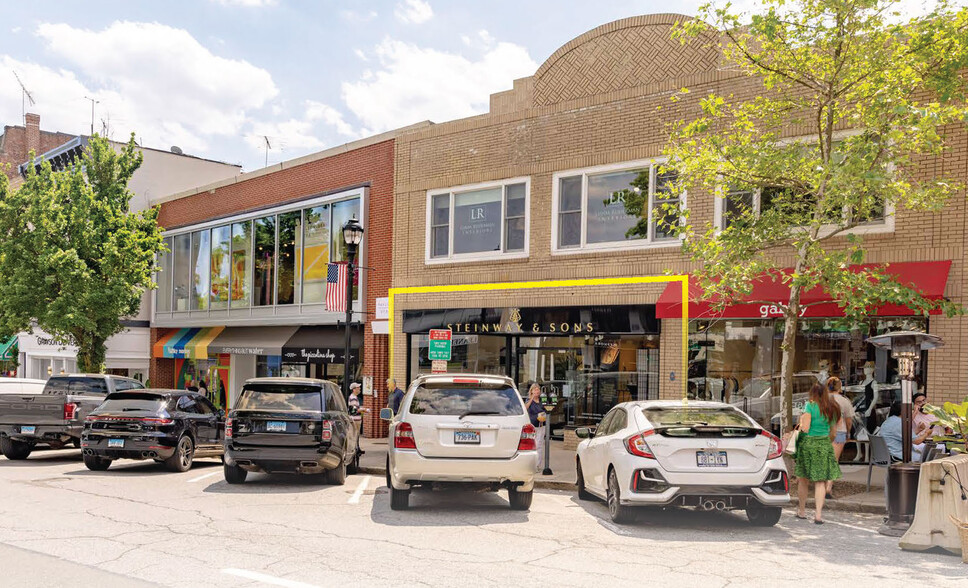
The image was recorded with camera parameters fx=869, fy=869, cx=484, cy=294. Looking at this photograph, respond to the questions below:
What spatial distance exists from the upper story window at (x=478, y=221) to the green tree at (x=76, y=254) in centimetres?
1126

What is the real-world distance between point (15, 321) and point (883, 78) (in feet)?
82.4

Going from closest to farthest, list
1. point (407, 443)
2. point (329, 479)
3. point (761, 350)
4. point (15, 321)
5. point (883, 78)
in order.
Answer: point (407, 443) → point (883, 78) → point (329, 479) → point (761, 350) → point (15, 321)

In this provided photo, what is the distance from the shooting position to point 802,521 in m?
10.3

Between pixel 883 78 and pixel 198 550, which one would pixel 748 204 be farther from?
pixel 198 550

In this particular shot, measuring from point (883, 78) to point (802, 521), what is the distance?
6207 mm

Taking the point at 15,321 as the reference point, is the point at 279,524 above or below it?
below

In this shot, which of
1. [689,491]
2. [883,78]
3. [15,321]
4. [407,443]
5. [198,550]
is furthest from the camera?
[15,321]

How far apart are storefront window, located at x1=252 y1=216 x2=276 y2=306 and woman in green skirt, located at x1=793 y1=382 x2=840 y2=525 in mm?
19167

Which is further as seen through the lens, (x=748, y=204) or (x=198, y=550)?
(x=748, y=204)

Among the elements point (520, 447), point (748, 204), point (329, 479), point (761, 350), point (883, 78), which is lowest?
point (329, 479)

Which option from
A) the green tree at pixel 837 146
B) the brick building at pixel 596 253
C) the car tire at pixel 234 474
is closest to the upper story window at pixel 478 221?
the brick building at pixel 596 253

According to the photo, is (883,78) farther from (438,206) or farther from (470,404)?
(438,206)

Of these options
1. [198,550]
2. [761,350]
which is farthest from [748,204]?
[198,550]

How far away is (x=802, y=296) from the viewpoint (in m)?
14.6
